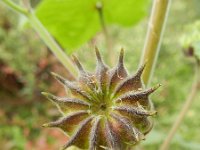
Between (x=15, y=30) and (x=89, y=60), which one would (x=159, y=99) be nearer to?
(x=89, y=60)

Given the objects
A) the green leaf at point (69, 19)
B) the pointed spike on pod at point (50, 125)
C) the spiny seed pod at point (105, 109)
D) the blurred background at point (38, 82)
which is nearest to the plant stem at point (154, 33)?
the spiny seed pod at point (105, 109)

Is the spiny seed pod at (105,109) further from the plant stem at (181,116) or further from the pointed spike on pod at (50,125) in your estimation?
the plant stem at (181,116)

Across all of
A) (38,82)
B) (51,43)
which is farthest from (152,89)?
(38,82)

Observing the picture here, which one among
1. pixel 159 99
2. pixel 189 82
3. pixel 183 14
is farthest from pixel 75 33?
pixel 183 14

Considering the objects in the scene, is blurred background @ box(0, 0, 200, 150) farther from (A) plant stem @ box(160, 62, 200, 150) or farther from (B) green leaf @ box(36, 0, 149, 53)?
(A) plant stem @ box(160, 62, 200, 150)

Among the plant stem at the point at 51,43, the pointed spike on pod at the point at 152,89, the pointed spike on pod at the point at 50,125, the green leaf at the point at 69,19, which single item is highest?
the green leaf at the point at 69,19

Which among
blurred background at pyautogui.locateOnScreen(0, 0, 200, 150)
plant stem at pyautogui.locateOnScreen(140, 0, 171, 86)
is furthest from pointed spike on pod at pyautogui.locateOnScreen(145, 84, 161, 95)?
blurred background at pyautogui.locateOnScreen(0, 0, 200, 150)
